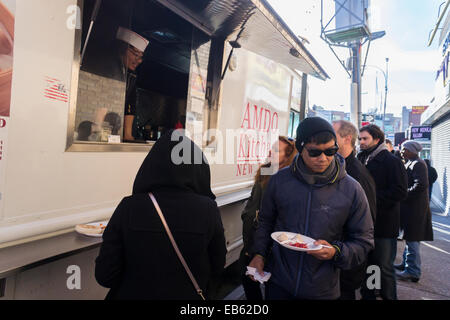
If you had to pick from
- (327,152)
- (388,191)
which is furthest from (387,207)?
(327,152)

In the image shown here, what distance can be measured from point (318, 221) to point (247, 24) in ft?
6.80

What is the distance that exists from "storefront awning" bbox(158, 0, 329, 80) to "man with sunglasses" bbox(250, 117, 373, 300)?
4.20ft

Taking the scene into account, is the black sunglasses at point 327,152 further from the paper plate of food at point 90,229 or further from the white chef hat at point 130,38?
the white chef hat at point 130,38

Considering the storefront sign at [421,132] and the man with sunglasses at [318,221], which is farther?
the storefront sign at [421,132]

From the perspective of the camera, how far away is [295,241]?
1.83 meters

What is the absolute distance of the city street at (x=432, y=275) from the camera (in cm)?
417

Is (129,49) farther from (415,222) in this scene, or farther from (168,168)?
(415,222)

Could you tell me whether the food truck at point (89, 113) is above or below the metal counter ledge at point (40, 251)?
above

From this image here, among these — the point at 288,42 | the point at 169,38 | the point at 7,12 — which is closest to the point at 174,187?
the point at 7,12

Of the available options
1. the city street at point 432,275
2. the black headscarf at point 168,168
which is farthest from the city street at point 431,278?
the black headscarf at point 168,168

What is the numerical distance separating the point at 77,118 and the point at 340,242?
1975mm

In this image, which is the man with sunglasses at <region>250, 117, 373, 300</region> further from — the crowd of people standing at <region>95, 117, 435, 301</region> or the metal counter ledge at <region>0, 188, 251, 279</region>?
the metal counter ledge at <region>0, 188, 251, 279</region>

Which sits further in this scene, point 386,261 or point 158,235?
point 386,261

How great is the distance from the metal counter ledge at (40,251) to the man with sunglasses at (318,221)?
3.63 feet
